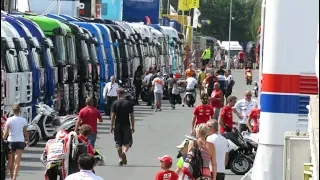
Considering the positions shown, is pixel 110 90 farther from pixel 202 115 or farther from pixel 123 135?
pixel 123 135

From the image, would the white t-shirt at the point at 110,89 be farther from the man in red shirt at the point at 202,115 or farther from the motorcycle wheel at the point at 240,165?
the motorcycle wheel at the point at 240,165

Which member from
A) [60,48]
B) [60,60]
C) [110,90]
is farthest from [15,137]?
[110,90]

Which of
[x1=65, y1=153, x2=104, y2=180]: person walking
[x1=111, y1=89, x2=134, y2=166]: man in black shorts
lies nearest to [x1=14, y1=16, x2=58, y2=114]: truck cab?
[x1=111, y1=89, x2=134, y2=166]: man in black shorts

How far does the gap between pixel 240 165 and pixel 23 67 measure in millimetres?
6272

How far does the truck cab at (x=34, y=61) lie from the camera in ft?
78.4

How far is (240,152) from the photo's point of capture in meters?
19.0

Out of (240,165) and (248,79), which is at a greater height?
(240,165)

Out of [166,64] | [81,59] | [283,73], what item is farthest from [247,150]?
[166,64]

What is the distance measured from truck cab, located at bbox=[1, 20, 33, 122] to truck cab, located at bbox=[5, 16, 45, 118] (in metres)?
0.40

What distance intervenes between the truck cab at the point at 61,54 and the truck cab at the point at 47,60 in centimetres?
61

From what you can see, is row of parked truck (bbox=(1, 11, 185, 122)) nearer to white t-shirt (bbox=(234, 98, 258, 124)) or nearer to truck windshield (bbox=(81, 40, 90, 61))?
truck windshield (bbox=(81, 40, 90, 61))

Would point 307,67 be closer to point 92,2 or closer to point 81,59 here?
point 81,59

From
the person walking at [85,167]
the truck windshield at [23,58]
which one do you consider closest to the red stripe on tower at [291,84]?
the person walking at [85,167]

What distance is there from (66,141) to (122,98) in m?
6.28
